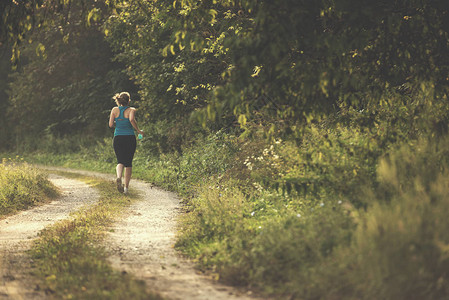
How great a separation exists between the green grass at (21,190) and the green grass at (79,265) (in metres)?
2.65

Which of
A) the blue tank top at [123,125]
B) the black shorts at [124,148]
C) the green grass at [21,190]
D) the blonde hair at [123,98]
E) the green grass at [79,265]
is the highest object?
the blonde hair at [123,98]

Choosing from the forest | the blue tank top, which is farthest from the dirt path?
the forest

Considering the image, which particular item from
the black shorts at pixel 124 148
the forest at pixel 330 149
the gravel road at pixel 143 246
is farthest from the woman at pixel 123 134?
the forest at pixel 330 149

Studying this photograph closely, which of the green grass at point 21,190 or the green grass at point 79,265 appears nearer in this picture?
the green grass at point 79,265

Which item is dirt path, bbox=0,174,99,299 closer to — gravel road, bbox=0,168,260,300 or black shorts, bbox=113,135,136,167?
gravel road, bbox=0,168,260,300

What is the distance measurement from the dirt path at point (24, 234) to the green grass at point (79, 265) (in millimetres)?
155

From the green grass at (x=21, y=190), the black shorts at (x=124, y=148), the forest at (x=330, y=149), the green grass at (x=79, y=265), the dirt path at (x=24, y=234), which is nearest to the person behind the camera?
the forest at (x=330, y=149)

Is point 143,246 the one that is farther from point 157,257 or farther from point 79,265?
point 79,265

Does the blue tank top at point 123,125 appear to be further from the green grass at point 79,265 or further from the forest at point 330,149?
the green grass at point 79,265

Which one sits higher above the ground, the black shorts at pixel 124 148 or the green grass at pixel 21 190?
the black shorts at pixel 124 148

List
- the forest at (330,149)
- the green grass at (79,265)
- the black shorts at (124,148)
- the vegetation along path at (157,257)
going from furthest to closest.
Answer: the black shorts at (124,148) → the vegetation along path at (157,257) → the green grass at (79,265) → the forest at (330,149)

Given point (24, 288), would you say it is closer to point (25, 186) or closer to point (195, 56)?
point (25, 186)

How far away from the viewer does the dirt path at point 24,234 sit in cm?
536

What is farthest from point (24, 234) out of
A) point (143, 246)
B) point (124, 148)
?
point (124, 148)
